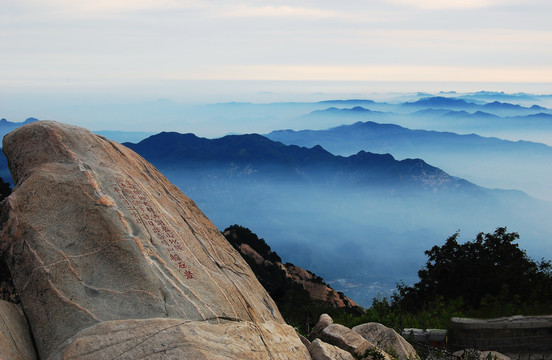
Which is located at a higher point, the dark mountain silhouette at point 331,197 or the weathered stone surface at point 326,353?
the weathered stone surface at point 326,353

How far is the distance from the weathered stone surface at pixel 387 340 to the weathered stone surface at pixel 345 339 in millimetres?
548

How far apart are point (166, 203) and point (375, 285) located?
311 ft

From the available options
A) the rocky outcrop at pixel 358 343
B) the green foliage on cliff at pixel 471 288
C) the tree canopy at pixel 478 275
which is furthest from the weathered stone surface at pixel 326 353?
the tree canopy at pixel 478 275

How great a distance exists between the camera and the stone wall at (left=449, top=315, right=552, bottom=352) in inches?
420

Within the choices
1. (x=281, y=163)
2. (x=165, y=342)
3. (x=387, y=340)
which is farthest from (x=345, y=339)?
(x=281, y=163)

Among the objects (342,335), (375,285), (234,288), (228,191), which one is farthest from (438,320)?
(228,191)

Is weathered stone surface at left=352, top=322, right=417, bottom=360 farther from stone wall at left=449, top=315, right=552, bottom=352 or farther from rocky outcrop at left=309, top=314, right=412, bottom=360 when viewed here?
stone wall at left=449, top=315, right=552, bottom=352

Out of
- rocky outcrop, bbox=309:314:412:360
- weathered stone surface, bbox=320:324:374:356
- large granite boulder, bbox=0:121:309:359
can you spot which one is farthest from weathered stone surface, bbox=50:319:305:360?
weathered stone surface, bbox=320:324:374:356

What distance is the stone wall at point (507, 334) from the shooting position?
10.7 metres

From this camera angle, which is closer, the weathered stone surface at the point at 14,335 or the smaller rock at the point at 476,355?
the weathered stone surface at the point at 14,335

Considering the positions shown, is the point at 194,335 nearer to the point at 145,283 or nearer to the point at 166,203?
the point at 145,283

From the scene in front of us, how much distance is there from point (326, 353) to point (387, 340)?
2.12 metres

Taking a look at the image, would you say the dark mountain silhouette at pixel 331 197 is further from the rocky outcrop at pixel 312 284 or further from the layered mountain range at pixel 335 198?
the rocky outcrop at pixel 312 284

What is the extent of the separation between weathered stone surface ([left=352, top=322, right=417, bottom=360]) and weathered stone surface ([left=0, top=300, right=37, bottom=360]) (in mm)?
5320
